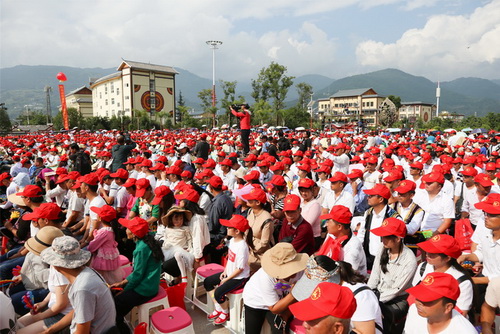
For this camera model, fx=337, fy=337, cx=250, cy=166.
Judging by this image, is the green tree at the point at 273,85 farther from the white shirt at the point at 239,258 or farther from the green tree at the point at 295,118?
the white shirt at the point at 239,258

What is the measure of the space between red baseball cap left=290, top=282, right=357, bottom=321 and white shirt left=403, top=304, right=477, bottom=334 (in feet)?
2.67

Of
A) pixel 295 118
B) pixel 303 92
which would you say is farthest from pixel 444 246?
pixel 303 92

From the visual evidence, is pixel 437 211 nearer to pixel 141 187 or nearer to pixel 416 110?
pixel 141 187

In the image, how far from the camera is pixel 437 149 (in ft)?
34.8

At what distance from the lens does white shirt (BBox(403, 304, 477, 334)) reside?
6.84ft

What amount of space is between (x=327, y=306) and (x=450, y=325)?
0.97m

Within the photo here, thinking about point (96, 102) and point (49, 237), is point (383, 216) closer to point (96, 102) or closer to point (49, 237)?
point (49, 237)

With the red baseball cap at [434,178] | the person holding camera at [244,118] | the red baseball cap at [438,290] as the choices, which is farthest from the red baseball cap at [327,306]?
the person holding camera at [244,118]

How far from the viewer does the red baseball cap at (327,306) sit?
1757 millimetres

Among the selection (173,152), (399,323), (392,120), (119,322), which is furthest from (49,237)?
(392,120)

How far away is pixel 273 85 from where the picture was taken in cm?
5609

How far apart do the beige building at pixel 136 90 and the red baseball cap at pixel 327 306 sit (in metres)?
63.6

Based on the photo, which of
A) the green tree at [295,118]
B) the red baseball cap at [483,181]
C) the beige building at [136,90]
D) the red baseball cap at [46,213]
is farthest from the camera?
the beige building at [136,90]

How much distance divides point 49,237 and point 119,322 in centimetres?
110
